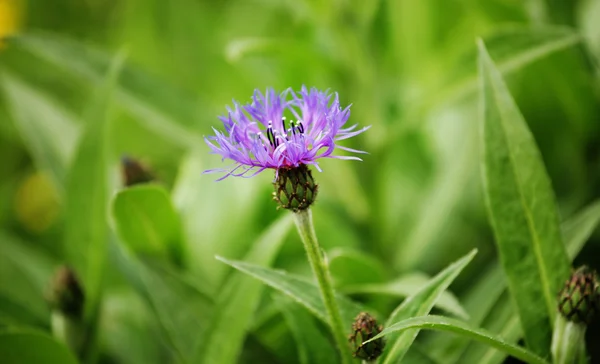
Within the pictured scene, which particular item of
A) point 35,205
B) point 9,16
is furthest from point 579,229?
point 9,16

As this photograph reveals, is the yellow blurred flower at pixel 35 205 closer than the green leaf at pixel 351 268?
No

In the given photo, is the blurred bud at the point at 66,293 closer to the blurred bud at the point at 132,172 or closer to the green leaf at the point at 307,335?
the blurred bud at the point at 132,172

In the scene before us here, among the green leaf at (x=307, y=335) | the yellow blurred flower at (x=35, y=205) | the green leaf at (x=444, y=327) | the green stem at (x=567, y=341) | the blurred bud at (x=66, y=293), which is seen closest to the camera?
the green leaf at (x=444, y=327)

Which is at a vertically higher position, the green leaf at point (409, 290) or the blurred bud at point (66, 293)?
the blurred bud at point (66, 293)

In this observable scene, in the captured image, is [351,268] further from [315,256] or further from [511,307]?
[315,256]

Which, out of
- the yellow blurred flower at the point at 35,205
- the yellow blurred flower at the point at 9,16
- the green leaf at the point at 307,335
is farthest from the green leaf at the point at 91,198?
the yellow blurred flower at the point at 9,16

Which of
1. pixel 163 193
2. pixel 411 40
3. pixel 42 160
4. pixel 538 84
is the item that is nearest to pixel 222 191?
pixel 163 193

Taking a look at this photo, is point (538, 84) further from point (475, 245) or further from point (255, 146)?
point (255, 146)
